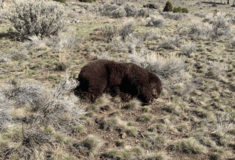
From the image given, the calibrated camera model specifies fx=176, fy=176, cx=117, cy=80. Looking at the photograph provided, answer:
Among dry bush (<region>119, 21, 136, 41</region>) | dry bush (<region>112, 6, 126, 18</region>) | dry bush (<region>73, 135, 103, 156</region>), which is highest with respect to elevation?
dry bush (<region>112, 6, 126, 18</region>)

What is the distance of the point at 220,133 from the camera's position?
3.91 metres

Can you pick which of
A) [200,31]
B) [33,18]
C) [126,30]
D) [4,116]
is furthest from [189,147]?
[200,31]

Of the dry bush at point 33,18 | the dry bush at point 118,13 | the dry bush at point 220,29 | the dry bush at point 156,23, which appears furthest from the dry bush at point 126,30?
the dry bush at point 118,13

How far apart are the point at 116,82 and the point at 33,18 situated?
21.5 ft

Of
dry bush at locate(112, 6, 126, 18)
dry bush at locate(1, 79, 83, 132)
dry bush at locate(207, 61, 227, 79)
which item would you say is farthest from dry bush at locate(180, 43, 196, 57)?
dry bush at locate(112, 6, 126, 18)

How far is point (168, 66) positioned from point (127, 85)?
7.69 feet

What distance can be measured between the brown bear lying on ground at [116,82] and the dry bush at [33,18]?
17.2ft

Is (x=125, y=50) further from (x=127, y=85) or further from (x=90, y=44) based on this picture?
(x=127, y=85)

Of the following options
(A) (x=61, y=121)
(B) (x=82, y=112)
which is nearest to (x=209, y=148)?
(B) (x=82, y=112)

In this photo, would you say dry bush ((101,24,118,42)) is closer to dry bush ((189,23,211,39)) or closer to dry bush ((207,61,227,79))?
dry bush ((189,23,211,39))

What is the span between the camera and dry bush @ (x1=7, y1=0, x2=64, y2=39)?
862cm

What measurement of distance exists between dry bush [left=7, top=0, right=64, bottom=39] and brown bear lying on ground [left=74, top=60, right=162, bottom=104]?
525 centimetres

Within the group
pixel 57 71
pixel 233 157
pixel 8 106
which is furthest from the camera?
pixel 57 71

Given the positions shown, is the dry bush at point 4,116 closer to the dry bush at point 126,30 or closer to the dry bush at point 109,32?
the dry bush at point 109,32
